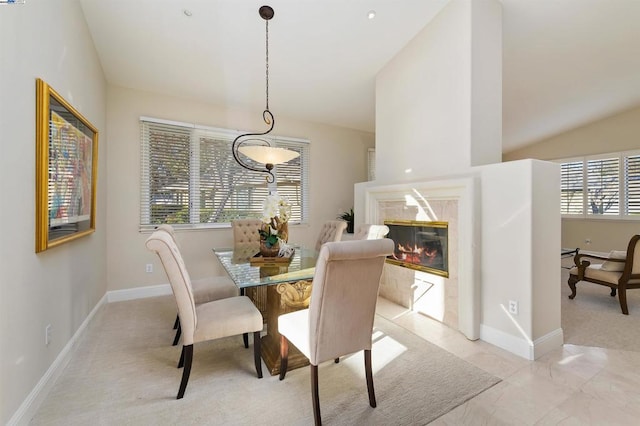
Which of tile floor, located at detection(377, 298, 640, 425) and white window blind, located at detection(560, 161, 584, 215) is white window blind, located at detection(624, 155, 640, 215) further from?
tile floor, located at detection(377, 298, 640, 425)

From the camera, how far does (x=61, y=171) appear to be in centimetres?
197

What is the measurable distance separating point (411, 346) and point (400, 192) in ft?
5.67

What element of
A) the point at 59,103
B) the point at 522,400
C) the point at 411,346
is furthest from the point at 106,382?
the point at 522,400

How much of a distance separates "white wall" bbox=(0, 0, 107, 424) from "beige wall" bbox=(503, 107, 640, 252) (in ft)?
28.9

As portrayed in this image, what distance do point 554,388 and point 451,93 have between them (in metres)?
2.61

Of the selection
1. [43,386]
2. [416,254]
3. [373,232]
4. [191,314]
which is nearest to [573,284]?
[416,254]

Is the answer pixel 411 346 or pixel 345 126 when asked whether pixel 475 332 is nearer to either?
pixel 411 346

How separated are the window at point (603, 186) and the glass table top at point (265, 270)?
5.48 m

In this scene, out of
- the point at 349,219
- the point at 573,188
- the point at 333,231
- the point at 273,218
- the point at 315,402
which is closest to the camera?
the point at 315,402

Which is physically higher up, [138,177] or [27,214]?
[138,177]

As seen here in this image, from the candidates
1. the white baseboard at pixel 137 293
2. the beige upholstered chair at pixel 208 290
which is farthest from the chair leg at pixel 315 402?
the white baseboard at pixel 137 293

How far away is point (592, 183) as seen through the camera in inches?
233

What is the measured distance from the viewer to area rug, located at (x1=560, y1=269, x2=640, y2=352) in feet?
7.87

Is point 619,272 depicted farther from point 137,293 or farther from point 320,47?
point 137,293
